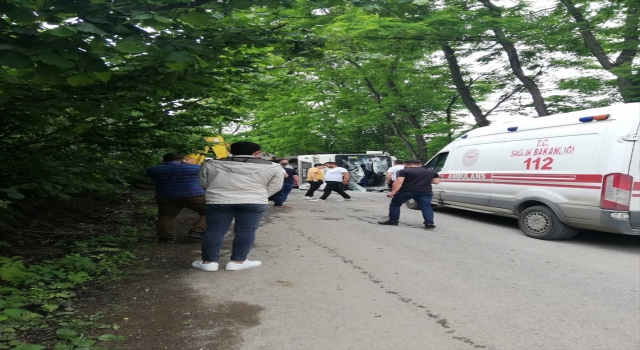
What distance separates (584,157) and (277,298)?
5754mm

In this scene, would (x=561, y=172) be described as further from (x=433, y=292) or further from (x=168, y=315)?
(x=168, y=315)

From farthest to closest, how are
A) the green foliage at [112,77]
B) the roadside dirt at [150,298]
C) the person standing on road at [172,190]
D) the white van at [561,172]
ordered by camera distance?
the white van at [561,172] → the person standing on road at [172,190] → the roadside dirt at [150,298] → the green foliage at [112,77]

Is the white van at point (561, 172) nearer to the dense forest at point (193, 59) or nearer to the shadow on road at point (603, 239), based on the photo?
the shadow on road at point (603, 239)

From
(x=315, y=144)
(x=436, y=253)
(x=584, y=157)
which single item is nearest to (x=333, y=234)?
(x=436, y=253)

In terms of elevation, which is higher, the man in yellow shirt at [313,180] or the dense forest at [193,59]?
the dense forest at [193,59]

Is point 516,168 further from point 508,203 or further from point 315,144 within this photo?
point 315,144

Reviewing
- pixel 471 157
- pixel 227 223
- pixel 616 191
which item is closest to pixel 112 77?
pixel 227 223

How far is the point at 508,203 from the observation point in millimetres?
8836

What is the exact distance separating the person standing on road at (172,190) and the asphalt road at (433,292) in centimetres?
128

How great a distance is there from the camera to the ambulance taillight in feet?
21.9

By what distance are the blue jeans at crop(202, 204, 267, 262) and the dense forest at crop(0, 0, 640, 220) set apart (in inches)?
54.8

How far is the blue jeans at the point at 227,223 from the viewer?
201 inches

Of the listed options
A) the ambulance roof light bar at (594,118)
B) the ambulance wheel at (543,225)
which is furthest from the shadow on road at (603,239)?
the ambulance roof light bar at (594,118)

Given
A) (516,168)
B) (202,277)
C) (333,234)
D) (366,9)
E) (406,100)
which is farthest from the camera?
(406,100)
